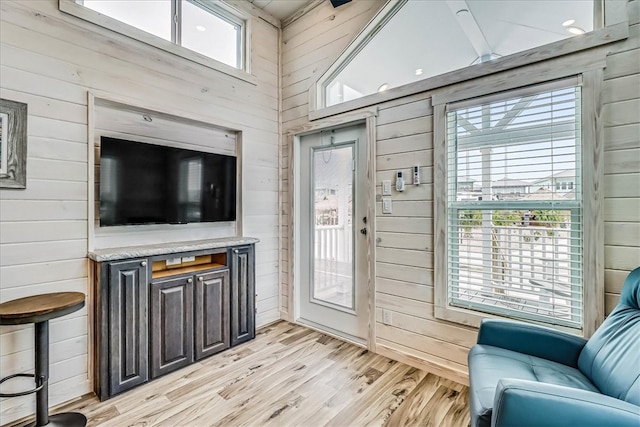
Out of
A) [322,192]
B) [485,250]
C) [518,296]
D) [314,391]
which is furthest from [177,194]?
[518,296]

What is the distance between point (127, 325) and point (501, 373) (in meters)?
2.32

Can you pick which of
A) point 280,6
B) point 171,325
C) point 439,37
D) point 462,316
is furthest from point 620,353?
point 280,6

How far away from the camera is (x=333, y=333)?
A: 3168 millimetres

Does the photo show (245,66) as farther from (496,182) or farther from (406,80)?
(496,182)

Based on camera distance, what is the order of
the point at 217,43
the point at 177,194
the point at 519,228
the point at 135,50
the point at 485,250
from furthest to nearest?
the point at 217,43 → the point at 177,194 → the point at 135,50 → the point at 485,250 → the point at 519,228

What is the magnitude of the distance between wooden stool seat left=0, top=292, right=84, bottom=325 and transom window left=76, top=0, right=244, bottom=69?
2063 mm

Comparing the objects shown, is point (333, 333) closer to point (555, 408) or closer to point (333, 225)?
point (333, 225)

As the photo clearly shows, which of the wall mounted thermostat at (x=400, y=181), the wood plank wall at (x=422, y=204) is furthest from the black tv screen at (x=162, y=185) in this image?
the wall mounted thermostat at (x=400, y=181)

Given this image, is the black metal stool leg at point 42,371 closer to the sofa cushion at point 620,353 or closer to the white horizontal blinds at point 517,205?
the white horizontal blinds at point 517,205

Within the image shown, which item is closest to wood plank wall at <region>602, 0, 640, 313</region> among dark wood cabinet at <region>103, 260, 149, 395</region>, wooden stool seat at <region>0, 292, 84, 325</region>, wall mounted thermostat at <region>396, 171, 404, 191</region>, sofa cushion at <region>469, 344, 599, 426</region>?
sofa cushion at <region>469, 344, 599, 426</region>

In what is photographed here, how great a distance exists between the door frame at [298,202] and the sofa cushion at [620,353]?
5.03 feet

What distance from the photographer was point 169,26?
275 centimetres

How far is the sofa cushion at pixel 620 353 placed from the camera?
4.00 feet

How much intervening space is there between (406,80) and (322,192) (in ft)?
4.35
